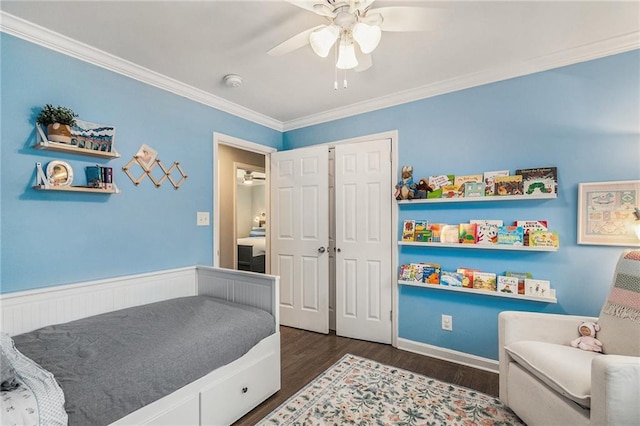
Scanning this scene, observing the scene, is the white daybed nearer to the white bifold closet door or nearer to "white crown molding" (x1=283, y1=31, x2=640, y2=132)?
the white bifold closet door

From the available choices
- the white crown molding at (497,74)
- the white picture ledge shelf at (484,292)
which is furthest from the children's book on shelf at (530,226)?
the white crown molding at (497,74)

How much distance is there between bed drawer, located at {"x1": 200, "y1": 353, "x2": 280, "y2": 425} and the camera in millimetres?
1640

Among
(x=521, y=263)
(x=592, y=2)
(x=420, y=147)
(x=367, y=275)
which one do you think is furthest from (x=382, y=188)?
(x=592, y=2)

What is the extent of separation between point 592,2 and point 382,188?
6.07 feet

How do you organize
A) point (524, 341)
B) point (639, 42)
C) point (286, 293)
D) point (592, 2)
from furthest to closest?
1. point (286, 293)
2. point (639, 42)
3. point (524, 341)
4. point (592, 2)

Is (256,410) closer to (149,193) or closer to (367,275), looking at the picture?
(367,275)

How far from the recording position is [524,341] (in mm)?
1811

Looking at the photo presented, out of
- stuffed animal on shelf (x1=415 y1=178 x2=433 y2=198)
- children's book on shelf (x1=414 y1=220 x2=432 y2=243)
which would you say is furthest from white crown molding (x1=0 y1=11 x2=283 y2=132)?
children's book on shelf (x1=414 y1=220 x2=432 y2=243)

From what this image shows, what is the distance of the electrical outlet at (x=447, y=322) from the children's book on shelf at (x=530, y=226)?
2.94 feet

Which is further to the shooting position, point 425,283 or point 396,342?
point 396,342

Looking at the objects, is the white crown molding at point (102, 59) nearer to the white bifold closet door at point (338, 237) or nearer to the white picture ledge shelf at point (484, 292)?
the white bifold closet door at point (338, 237)

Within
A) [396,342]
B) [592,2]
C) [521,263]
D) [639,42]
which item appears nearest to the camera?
[592,2]

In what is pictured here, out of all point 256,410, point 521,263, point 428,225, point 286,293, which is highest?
point 428,225

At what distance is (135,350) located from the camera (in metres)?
1.48
